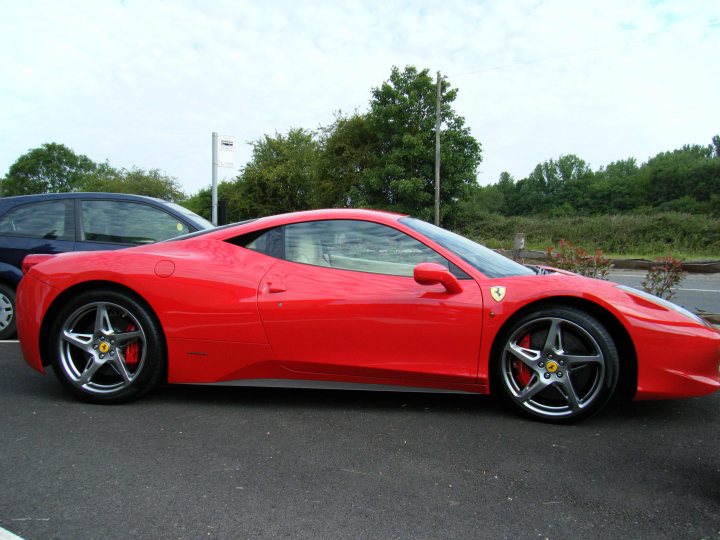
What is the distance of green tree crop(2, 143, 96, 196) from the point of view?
8156cm

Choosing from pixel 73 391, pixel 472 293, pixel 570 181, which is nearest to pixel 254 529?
pixel 472 293

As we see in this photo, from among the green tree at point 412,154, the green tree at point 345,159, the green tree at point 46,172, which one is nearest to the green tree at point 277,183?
the green tree at point 345,159

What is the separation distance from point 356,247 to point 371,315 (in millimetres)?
465

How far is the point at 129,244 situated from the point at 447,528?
420 cm

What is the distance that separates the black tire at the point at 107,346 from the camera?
3133 mm

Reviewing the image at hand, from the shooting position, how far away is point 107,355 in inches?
125

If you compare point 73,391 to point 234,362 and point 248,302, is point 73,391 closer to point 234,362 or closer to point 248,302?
point 234,362

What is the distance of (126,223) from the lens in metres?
5.08

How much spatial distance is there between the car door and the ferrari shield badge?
85mm

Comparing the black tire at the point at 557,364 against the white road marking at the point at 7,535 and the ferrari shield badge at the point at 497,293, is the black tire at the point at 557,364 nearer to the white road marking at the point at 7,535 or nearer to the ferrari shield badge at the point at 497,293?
the ferrari shield badge at the point at 497,293

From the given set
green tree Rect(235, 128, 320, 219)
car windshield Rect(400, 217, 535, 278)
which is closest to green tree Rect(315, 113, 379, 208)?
green tree Rect(235, 128, 320, 219)

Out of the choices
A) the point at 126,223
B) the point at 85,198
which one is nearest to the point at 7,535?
the point at 126,223

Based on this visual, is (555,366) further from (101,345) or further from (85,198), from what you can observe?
(85,198)

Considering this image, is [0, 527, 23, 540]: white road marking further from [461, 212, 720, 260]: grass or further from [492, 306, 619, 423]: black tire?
[461, 212, 720, 260]: grass
